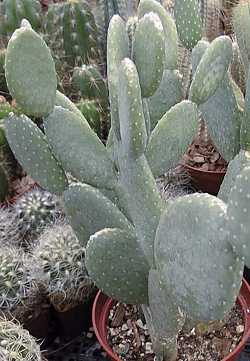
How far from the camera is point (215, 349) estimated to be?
54.7 inches

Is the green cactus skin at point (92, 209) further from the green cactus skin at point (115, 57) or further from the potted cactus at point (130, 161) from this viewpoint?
the green cactus skin at point (115, 57)

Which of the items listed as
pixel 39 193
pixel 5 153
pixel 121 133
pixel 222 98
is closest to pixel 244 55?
pixel 222 98

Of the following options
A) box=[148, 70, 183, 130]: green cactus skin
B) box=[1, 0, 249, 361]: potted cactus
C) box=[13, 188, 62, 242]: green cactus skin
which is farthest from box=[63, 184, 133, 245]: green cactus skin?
box=[13, 188, 62, 242]: green cactus skin

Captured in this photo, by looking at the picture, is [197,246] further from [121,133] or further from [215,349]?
[215,349]

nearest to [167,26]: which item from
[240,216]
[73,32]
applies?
[240,216]

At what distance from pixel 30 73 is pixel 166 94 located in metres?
0.34

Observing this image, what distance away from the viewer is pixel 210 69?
109cm

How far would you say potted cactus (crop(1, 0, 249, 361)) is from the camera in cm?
93

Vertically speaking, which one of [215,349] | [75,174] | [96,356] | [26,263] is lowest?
[96,356]

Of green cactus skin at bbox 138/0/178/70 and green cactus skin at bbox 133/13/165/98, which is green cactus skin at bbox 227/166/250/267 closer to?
green cactus skin at bbox 133/13/165/98

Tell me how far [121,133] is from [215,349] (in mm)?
629

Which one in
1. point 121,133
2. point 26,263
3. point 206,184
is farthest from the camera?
point 206,184

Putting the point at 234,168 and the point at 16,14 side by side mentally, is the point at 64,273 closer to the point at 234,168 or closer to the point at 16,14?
the point at 234,168

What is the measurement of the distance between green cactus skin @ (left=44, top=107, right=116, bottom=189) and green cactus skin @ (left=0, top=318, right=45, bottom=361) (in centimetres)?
38
